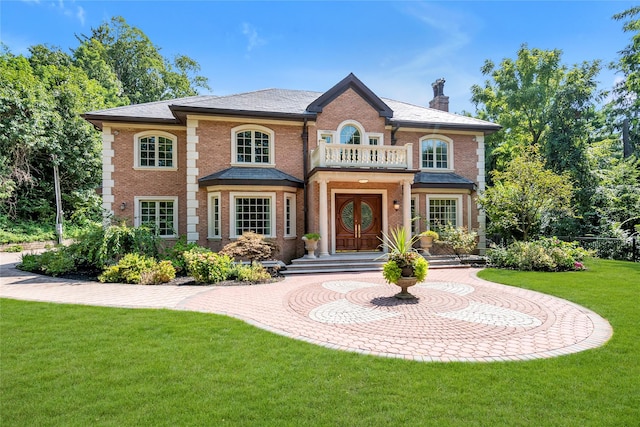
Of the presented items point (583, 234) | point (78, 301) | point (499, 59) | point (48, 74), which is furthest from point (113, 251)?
point (499, 59)

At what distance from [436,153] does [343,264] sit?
8.12 meters

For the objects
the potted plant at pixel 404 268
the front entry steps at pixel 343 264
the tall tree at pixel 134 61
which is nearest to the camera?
the potted plant at pixel 404 268

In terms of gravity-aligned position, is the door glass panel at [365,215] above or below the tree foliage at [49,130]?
below

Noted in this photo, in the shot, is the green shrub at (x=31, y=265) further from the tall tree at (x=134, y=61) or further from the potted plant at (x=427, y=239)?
the tall tree at (x=134, y=61)

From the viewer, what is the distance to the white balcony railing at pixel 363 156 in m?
13.5

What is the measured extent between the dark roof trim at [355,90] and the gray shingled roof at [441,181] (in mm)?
3330

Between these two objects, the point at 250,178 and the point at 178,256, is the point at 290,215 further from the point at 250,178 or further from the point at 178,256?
the point at 178,256

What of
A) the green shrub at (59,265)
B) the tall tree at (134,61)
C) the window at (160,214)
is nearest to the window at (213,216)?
the window at (160,214)

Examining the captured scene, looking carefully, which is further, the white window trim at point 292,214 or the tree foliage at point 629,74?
the tree foliage at point 629,74

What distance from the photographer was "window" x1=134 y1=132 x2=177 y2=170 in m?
14.8

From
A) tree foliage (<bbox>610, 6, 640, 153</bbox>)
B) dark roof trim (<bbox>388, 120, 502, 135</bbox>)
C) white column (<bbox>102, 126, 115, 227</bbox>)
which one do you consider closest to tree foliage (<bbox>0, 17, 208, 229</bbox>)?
white column (<bbox>102, 126, 115, 227</bbox>)

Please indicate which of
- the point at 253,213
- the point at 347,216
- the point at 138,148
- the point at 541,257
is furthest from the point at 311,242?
the point at 138,148

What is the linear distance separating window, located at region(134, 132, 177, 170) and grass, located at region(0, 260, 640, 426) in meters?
10.4

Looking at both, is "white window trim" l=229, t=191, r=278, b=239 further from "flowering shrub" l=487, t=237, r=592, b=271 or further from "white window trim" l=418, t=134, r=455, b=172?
"flowering shrub" l=487, t=237, r=592, b=271
